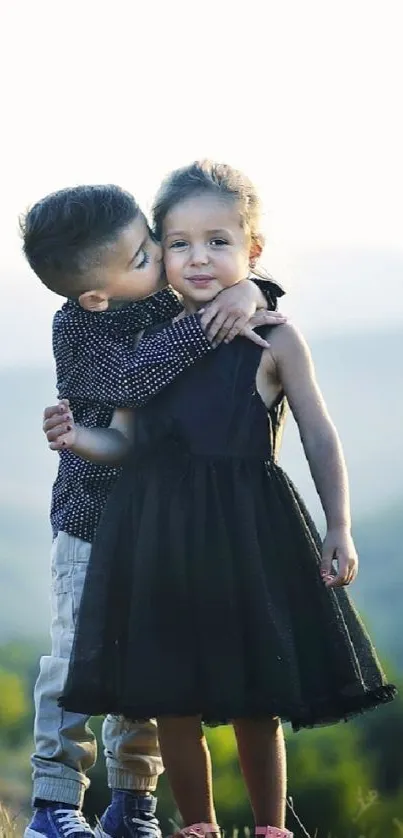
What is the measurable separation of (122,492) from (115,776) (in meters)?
0.52

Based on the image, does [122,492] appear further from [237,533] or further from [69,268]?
[69,268]

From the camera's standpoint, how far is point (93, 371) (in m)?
1.95

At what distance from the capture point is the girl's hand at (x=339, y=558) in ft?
5.83

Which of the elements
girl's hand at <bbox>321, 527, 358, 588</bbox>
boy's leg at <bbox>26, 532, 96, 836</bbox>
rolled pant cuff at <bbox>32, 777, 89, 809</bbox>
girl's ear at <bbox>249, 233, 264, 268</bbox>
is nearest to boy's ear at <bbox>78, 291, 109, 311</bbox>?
girl's ear at <bbox>249, 233, 264, 268</bbox>

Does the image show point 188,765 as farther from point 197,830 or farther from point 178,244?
point 178,244

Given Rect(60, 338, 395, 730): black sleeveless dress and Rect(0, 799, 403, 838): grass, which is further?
Rect(0, 799, 403, 838): grass

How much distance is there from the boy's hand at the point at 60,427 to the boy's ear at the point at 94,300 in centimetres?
18

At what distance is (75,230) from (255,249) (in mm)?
281

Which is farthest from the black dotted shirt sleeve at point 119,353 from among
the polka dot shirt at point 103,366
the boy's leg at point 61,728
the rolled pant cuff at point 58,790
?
the rolled pant cuff at point 58,790

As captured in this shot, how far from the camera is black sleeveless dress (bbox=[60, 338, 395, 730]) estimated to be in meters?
1.72

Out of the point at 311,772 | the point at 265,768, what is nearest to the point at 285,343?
the point at 265,768

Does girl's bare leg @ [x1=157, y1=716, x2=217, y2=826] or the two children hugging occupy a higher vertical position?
the two children hugging

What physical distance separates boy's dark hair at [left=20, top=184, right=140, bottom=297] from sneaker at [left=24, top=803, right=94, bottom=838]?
2.70ft

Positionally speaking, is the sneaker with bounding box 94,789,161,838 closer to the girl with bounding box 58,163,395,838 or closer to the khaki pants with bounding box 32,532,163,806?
the khaki pants with bounding box 32,532,163,806
